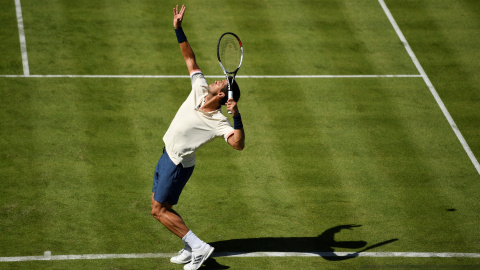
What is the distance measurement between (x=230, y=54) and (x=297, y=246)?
2.86 meters

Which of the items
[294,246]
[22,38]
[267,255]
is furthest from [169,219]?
[22,38]

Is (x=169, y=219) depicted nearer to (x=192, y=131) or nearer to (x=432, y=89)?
Answer: (x=192, y=131)

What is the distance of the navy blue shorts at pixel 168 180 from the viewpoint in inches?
327

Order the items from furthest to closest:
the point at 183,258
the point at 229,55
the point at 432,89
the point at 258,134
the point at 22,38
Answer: the point at 22,38 → the point at 432,89 → the point at 258,134 → the point at 229,55 → the point at 183,258

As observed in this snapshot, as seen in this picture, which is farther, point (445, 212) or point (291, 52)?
point (291, 52)

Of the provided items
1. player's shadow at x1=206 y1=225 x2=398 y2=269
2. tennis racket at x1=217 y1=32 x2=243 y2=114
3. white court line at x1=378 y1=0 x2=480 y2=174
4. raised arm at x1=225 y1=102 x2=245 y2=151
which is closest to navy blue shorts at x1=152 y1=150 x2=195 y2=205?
raised arm at x1=225 y1=102 x2=245 y2=151

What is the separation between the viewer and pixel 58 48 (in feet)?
Result: 45.5

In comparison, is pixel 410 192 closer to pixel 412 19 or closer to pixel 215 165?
pixel 215 165

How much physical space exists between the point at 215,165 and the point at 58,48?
5.05 metres

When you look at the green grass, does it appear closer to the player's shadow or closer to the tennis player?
the player's shadow

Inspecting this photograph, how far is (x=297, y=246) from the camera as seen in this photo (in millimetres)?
9227

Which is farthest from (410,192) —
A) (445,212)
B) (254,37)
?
(254,37)

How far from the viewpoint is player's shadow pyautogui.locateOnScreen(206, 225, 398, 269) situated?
9.09m

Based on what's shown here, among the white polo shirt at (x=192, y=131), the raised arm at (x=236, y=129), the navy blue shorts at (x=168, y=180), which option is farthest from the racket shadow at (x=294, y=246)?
the raised arm at (x=236, y=129)
